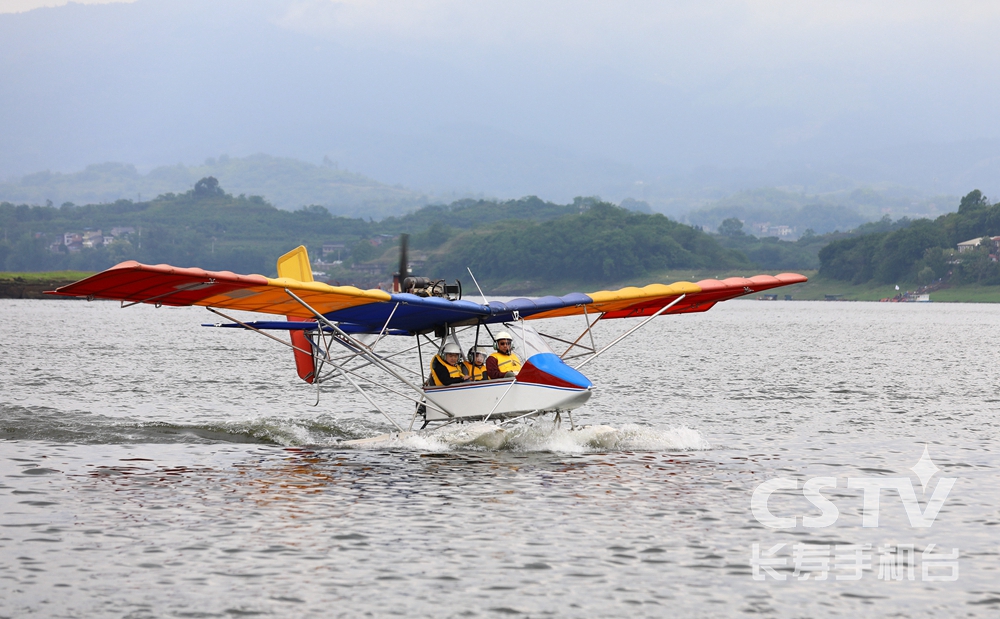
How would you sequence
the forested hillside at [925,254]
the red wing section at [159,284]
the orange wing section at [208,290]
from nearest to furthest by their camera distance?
the red wing section at [159,284], the orange wing section at [208,290], the forested hillside at [925,254]

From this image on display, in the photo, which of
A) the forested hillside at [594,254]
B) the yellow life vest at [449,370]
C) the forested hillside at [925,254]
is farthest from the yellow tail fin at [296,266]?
the forested hillside at [594,254]

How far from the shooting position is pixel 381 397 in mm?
29094

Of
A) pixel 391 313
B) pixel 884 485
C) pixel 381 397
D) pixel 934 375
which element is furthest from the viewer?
pixel 934 375

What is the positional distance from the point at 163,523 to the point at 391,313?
6.23 meters

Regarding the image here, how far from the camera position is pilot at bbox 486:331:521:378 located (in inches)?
689

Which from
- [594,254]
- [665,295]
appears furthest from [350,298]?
[594,254]

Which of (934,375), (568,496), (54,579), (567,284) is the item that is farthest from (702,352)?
(567,284)

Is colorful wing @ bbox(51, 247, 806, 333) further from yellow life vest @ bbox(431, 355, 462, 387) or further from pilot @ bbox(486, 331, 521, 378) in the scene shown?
yellow life vest @ bbox(431, 355, 462, 387)

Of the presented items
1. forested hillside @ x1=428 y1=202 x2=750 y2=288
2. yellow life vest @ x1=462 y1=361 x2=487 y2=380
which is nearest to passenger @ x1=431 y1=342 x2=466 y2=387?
yellow life vest @ x1=462 y1=361 x2=487 y2=380

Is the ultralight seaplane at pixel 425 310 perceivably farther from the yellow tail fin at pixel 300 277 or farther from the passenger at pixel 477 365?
the passenger at pixel 477 365

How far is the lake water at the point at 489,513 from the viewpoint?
980 cm

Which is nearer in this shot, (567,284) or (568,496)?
(568,496)

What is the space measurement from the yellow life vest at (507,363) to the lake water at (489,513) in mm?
1446

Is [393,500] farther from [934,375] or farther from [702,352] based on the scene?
[702,352]
